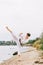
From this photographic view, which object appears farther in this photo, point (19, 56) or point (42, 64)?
point (19, 56)

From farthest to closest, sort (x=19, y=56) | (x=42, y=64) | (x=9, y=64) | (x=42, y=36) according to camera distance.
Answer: (x=42, y=36) < (x=19, y=56) < (x=9, y=64) < (x=42, y=64)

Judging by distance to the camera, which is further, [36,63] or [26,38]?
[26,38]

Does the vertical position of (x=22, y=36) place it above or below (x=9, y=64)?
above

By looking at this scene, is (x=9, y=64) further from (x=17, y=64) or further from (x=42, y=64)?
(x=42, y=64)

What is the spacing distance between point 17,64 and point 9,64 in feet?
2.02

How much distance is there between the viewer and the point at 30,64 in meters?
13.2

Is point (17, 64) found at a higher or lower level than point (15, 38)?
lower

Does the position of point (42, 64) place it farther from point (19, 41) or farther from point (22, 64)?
point (19, 41)

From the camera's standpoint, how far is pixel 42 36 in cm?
3009

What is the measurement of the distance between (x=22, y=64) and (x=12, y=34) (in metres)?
1.88

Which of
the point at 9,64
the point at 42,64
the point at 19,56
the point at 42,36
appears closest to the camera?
the point at 42,64

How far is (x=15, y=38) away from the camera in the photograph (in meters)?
14.9

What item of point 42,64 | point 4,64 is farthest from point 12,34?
point 42,64

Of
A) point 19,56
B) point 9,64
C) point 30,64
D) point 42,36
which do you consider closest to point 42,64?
point 30,64
